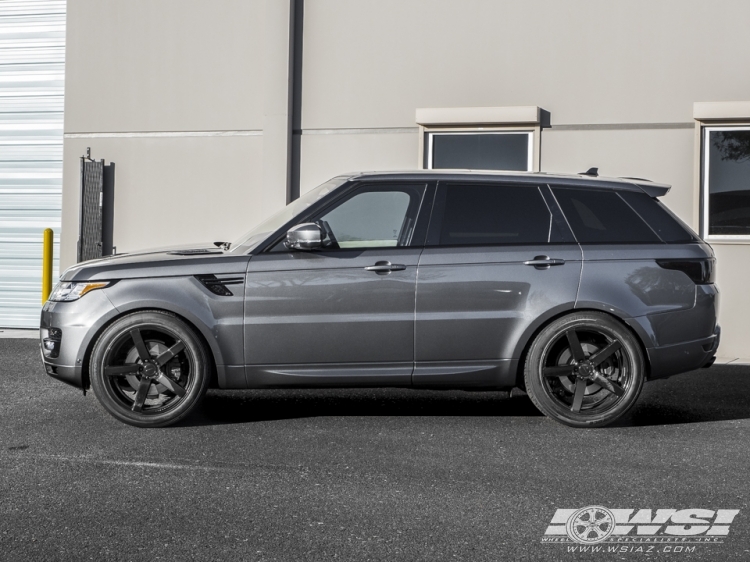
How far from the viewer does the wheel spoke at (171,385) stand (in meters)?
6.33

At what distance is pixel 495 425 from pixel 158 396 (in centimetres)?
229

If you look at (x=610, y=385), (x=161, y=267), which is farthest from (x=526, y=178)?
(x=161, y=267)

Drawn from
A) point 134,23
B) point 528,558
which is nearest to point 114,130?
point 134,23

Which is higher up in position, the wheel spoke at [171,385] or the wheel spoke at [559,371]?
the wheel spoke at [559,371]

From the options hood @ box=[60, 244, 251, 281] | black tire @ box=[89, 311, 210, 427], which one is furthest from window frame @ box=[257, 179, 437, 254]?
black tire @ box=[89, 311, 210, 427]

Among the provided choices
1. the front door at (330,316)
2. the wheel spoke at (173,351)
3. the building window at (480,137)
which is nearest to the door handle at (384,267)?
the front door at (330,316)

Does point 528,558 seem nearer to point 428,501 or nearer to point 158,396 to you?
point 428,501

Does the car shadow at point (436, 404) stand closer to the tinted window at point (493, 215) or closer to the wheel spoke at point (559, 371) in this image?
the wheel spoke at point (559, 371)

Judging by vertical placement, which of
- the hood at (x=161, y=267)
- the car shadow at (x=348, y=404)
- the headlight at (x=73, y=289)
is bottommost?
the car shadow at (x=348, y=404)

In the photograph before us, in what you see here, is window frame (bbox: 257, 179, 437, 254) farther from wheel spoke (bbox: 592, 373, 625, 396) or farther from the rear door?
wheel spoke (bbox: 592, 373, 625, 396)

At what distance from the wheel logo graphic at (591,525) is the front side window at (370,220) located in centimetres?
258

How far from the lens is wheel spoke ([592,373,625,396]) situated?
644cm

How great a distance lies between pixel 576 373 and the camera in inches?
256

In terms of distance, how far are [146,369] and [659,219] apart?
3640 mm
